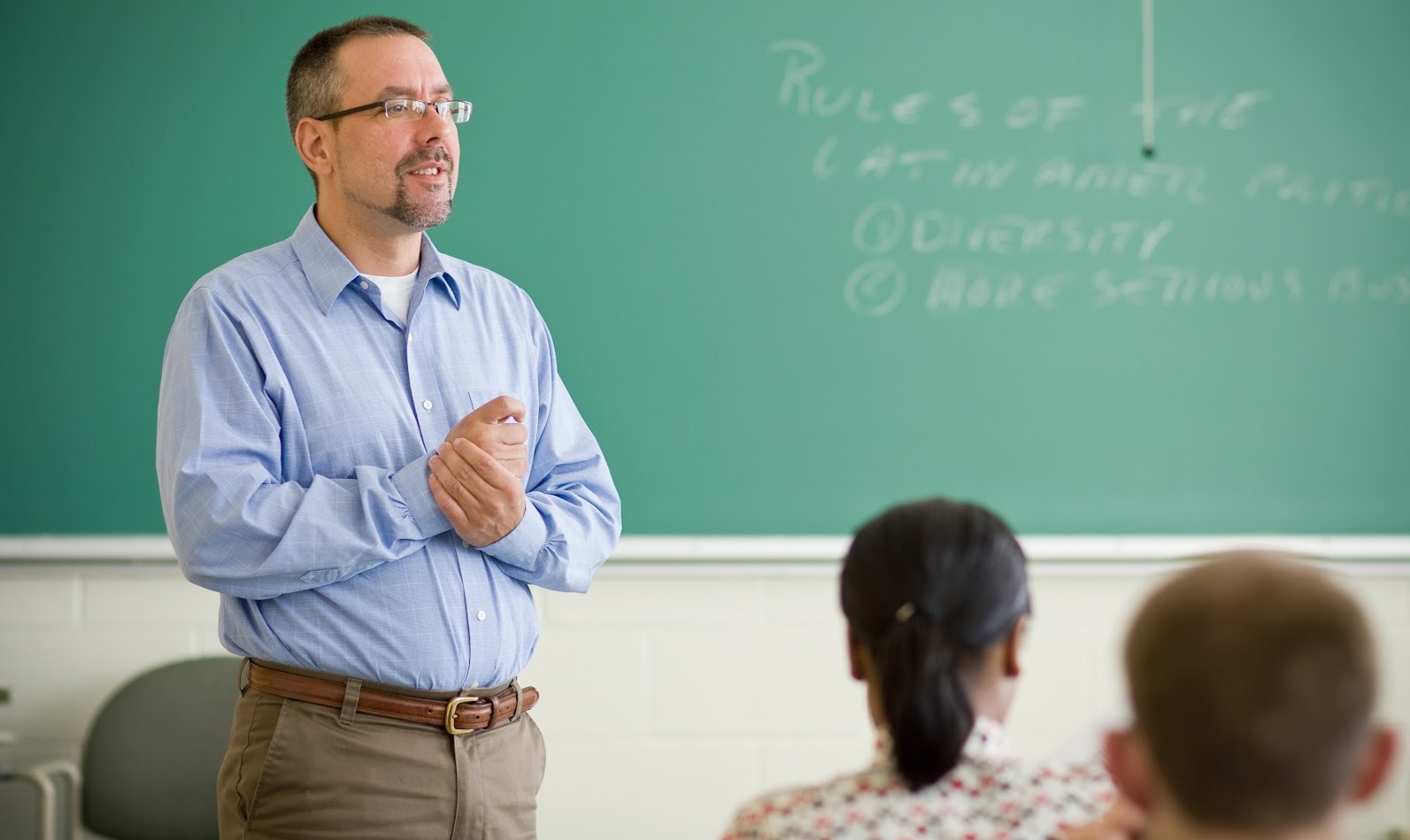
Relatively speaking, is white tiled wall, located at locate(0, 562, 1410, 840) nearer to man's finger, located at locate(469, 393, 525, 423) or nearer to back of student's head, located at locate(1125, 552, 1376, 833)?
man's finger, located at locate(469, 393, 525, 423)

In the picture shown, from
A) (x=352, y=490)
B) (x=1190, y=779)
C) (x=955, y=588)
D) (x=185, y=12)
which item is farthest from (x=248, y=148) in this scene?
(x=1190, y=779)

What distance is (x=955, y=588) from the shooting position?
4.04 ft

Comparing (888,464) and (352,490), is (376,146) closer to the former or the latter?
(352,490)

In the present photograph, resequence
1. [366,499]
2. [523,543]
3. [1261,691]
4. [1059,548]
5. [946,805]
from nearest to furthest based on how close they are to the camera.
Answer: [1261,691] < [946,805] < [366,499] < [523,543] < [1059,548]

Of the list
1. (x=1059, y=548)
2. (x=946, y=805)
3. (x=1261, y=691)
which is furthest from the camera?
(x=1059, y=548)

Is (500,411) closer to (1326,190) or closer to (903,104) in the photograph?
(903,104)

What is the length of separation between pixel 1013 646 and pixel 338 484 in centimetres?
101

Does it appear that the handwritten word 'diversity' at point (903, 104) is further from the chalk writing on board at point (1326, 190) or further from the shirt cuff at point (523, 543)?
the shirt cuff at point (523, 543)

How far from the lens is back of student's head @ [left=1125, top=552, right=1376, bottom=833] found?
859 millimetres

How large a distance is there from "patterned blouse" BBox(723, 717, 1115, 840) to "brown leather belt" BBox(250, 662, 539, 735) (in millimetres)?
776

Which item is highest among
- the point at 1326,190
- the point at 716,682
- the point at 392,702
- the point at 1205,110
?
the point at 1205,110

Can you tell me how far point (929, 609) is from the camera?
122 cm

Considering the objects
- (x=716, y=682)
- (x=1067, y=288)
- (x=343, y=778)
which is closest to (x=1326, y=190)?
(x=1067, y=288)

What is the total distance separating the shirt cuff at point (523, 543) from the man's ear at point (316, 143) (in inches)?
25.3
